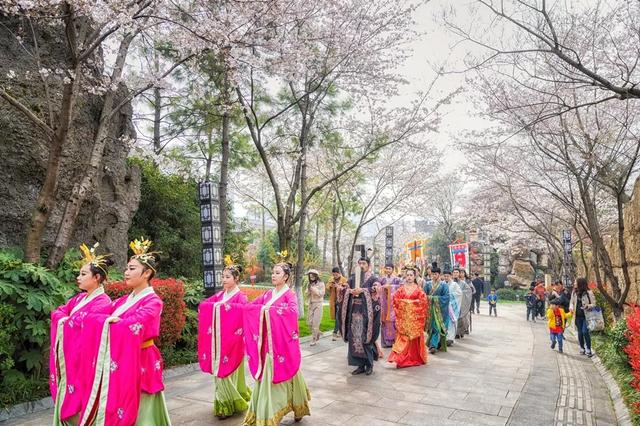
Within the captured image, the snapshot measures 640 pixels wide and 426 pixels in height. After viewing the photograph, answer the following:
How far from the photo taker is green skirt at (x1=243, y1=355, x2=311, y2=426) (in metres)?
4.62

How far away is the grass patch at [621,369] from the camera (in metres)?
5.59

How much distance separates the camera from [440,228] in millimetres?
43750

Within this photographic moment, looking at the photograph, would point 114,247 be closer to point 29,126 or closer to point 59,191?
point 59,191

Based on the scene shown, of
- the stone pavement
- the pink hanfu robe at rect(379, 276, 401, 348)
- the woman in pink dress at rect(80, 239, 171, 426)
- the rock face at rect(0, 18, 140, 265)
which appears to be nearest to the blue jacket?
the pink hanfu robe at rect(379, 276, 401, 348)

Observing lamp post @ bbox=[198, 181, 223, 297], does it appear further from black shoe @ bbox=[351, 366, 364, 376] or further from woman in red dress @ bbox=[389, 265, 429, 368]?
woman in red dress @ bbox=[389, 265, 429, 368]

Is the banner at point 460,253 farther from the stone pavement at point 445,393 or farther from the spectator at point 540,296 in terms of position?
the stone pavement at point 445,393

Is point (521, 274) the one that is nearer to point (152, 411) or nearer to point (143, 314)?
point (152, 411)

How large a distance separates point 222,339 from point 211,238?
469 cm

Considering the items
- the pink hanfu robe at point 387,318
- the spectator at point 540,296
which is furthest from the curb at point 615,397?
the spectator at point 540,296

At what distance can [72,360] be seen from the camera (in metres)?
3.81

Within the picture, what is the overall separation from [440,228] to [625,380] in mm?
37791

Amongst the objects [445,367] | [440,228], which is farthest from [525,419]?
[440,228]

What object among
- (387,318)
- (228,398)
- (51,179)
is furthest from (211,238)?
(228,398)

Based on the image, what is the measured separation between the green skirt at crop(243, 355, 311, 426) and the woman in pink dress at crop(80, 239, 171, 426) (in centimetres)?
97
